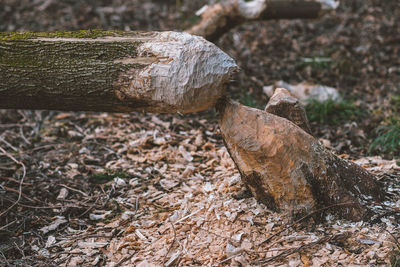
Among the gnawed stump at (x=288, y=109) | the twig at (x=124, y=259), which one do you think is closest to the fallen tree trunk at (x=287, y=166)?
the gnawed stump at (x=288, y=109)

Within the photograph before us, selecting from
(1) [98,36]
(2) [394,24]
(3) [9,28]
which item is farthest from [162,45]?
(2) [394,24]

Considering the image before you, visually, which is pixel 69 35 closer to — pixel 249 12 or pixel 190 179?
pixel 190 179

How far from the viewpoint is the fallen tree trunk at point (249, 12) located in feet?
15.3

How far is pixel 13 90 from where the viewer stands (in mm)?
2537

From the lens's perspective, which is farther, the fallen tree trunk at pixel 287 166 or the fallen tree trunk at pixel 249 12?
the fallen tree trunk at pixel 249 12

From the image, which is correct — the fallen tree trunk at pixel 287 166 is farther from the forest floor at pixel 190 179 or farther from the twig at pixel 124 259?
the twig at pixel 124 259

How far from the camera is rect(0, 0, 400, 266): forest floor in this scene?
7.47 ft

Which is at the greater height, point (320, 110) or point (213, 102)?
point (213, 102)

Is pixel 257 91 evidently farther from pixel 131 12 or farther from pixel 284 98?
pixel 131 12

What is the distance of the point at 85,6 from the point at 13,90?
508 cm

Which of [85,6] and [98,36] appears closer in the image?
[98,36]

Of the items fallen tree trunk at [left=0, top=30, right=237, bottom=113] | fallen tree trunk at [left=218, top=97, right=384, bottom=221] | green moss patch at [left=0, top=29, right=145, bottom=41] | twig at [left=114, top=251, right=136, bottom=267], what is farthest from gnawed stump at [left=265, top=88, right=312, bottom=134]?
twig at [left=114, top=251, right=136, bottom=267]

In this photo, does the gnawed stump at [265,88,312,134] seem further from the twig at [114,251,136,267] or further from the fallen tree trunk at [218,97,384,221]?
the twig at [114,251,136,267]

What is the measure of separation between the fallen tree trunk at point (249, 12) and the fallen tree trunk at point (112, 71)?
94.2 inches
